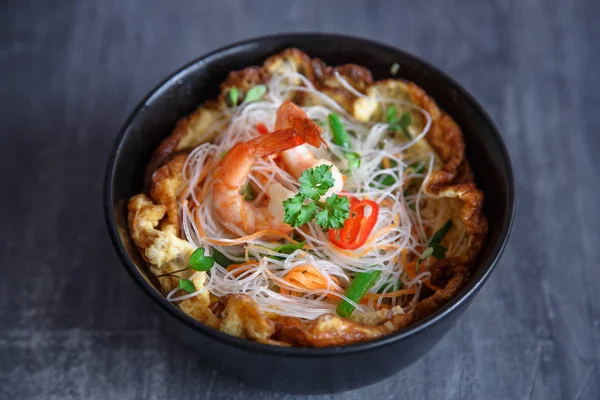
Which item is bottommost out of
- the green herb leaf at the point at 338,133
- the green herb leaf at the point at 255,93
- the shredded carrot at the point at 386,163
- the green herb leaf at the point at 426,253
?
the green herb leaf at the point at 426,253

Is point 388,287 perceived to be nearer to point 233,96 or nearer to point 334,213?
point 334,213

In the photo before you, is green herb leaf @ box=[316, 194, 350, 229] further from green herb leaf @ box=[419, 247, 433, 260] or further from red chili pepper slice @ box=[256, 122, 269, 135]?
red chili pepper slice @ box=[256, 122, 269, 135]

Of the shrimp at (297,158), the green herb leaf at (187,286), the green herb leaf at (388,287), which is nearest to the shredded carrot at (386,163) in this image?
the shrimp at (297,158)

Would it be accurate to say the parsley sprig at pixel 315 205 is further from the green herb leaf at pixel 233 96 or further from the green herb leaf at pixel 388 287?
the green herb leaf at pixel 233 96

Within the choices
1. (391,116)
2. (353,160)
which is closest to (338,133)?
(353,160)

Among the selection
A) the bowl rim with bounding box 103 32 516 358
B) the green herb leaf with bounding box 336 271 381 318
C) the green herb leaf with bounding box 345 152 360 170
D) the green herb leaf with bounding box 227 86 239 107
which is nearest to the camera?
the bowl rim with bounding box 103 32 516 358

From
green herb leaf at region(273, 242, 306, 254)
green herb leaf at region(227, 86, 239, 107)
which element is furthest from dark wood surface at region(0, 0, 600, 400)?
green herb leaf at region(227, 86, 239, 107)

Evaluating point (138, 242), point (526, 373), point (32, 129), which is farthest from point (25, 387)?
point (526, 373)
